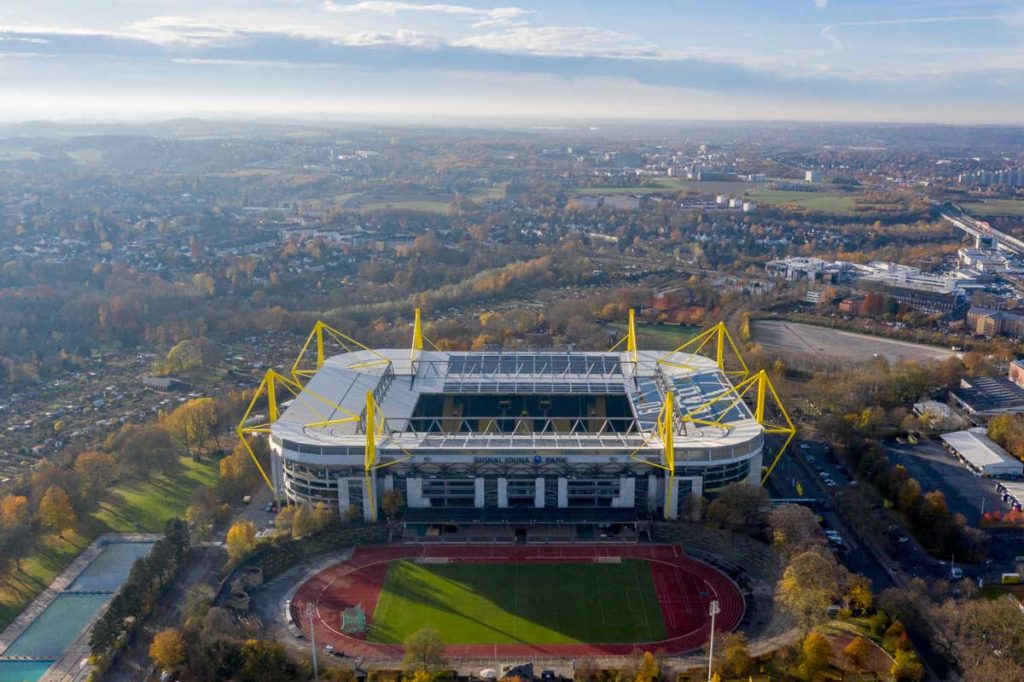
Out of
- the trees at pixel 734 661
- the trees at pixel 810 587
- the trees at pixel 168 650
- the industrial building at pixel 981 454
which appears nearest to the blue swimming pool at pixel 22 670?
the trees at pixel 168 650

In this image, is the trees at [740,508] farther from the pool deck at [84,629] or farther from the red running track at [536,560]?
the pool deck at [84,629]

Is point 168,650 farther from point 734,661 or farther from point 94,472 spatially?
point 734,661

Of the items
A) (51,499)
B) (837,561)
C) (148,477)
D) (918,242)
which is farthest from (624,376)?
(918,242)

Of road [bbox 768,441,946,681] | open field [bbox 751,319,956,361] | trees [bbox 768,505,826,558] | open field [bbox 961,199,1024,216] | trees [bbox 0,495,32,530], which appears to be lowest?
road [bbox 768,441,946,681]

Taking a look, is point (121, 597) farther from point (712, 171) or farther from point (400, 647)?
point (712, 171)

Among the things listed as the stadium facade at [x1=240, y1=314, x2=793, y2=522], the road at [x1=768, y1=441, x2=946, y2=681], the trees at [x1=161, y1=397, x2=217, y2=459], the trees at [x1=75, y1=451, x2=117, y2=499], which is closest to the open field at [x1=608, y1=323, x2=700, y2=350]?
the road at [x1=768, y1=441, x2=946, y2=681]

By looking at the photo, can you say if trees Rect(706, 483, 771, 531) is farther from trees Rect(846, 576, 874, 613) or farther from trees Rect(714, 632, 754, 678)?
trees Rect(714, 632, 754, 678)
